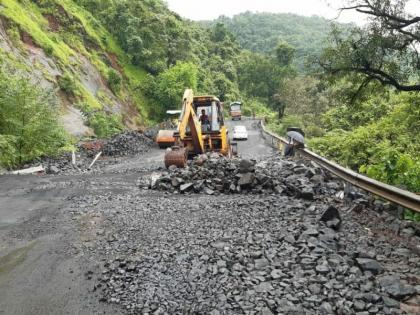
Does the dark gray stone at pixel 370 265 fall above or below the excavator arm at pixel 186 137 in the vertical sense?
below

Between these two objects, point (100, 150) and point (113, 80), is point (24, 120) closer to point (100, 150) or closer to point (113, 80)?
point (100, 150)

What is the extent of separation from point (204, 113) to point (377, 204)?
11259 millimetres

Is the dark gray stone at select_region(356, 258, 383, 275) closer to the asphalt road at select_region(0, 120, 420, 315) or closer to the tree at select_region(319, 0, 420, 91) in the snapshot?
the asphalt road at select_region(0, 120, 420, 315)

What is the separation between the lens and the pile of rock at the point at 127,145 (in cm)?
2475

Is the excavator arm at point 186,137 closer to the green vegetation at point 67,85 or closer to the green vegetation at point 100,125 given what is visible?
the green vegetation at point 100,125

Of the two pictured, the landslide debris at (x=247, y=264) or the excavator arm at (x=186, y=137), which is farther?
the excavator arm at (x=186, y=137)

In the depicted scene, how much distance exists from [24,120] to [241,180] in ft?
38.1

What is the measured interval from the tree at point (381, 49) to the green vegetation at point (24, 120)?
12011 mm

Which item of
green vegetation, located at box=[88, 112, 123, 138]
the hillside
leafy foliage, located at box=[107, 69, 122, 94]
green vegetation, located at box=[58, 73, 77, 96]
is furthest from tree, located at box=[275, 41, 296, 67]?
green vegetation, located at box=[88, 112, 123, 138]

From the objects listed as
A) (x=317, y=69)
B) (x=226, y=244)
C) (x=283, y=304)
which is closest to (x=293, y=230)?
(x=226, y=244)

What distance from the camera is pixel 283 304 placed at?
409 cm

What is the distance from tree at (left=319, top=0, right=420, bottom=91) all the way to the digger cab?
5.25 metres

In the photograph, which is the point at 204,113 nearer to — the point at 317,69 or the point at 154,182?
→ the point at 317,69

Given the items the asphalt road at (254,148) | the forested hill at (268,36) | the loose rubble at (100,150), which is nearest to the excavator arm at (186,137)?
the loose rubble at (100,150)
